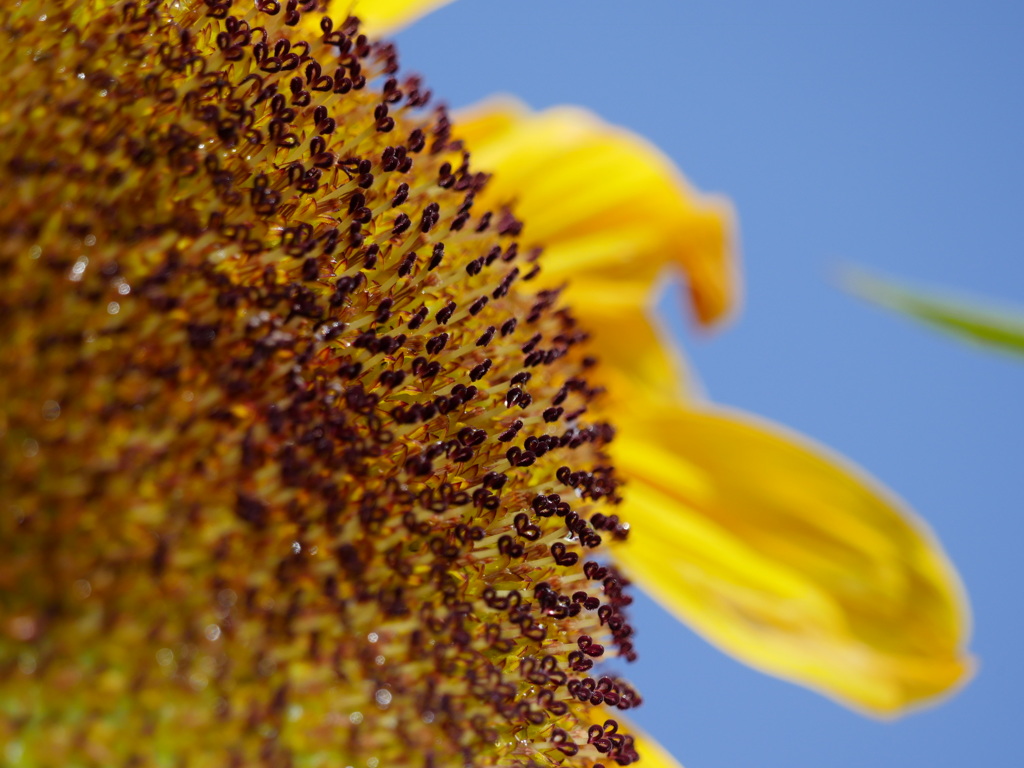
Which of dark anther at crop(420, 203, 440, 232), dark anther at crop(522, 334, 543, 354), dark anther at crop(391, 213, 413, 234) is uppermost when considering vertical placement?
dark anther at crop(420, 203, 440, 232)

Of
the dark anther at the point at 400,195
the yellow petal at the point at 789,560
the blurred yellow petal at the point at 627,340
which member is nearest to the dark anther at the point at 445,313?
the dark anther at the point at 400,195

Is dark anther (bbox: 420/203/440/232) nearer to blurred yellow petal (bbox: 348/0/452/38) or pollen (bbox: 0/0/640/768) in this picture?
pollen (bbox: 0/0/640/768)

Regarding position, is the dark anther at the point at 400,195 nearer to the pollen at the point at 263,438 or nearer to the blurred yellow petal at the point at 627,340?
the pollen at the point at 263,438

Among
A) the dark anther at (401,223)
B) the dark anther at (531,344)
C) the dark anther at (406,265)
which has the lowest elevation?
the dark anther at (406,265)

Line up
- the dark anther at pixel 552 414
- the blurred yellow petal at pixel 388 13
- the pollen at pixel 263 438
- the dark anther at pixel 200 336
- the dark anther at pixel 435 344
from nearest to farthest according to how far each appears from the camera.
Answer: the pollen at pixel 263 438, the dark anther at pixel 200 336, the dark anther at pixel 435 344, the dark anther at pixel 552 414, the blurred yellow petal at pixel 388 13

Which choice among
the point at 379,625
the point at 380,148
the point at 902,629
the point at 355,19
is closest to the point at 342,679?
the point at 379,625

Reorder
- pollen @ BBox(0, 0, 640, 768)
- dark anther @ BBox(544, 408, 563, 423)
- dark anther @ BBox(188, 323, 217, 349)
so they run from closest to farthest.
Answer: pollen @ BBox(0, 0, 640, 768) < dark anther @ BBox(188, 323, 217, 349) < dark anther @ BBox(544, 408, 563, 423)

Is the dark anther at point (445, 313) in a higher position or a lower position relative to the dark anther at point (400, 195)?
lower

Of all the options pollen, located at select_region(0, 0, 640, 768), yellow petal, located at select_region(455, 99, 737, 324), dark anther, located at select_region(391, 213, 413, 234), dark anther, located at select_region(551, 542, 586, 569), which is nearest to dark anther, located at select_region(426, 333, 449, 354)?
pollen, located at select_region(0, 0, 640, 768)
